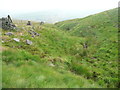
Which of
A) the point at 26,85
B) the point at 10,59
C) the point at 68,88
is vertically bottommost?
the point at 68,88

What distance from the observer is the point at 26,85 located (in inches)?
231

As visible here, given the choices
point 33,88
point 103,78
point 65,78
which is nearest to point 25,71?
point 33,88

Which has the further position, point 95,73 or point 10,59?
point 95,73

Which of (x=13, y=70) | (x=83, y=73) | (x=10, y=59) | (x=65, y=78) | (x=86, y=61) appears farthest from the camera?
(x=86, y=61)

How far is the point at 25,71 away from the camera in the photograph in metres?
7.32

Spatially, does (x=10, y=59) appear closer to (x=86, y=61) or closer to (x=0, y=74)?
(x=0, y=74)

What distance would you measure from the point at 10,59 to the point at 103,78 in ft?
26.3

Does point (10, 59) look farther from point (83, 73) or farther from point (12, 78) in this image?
point (83, 73)

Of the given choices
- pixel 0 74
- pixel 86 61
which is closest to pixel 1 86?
pixel 0 74

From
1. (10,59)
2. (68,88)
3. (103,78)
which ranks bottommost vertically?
(103,78)

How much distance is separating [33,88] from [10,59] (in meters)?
4.33

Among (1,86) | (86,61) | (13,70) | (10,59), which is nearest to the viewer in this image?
(1,86)

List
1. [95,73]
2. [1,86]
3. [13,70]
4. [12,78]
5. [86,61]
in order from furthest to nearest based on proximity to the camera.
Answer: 1. [86,61]
2. [95,73]
3. [13,70]
4. [12,78]
5. [1,86]

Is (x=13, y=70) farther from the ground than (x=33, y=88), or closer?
farther from the ground
